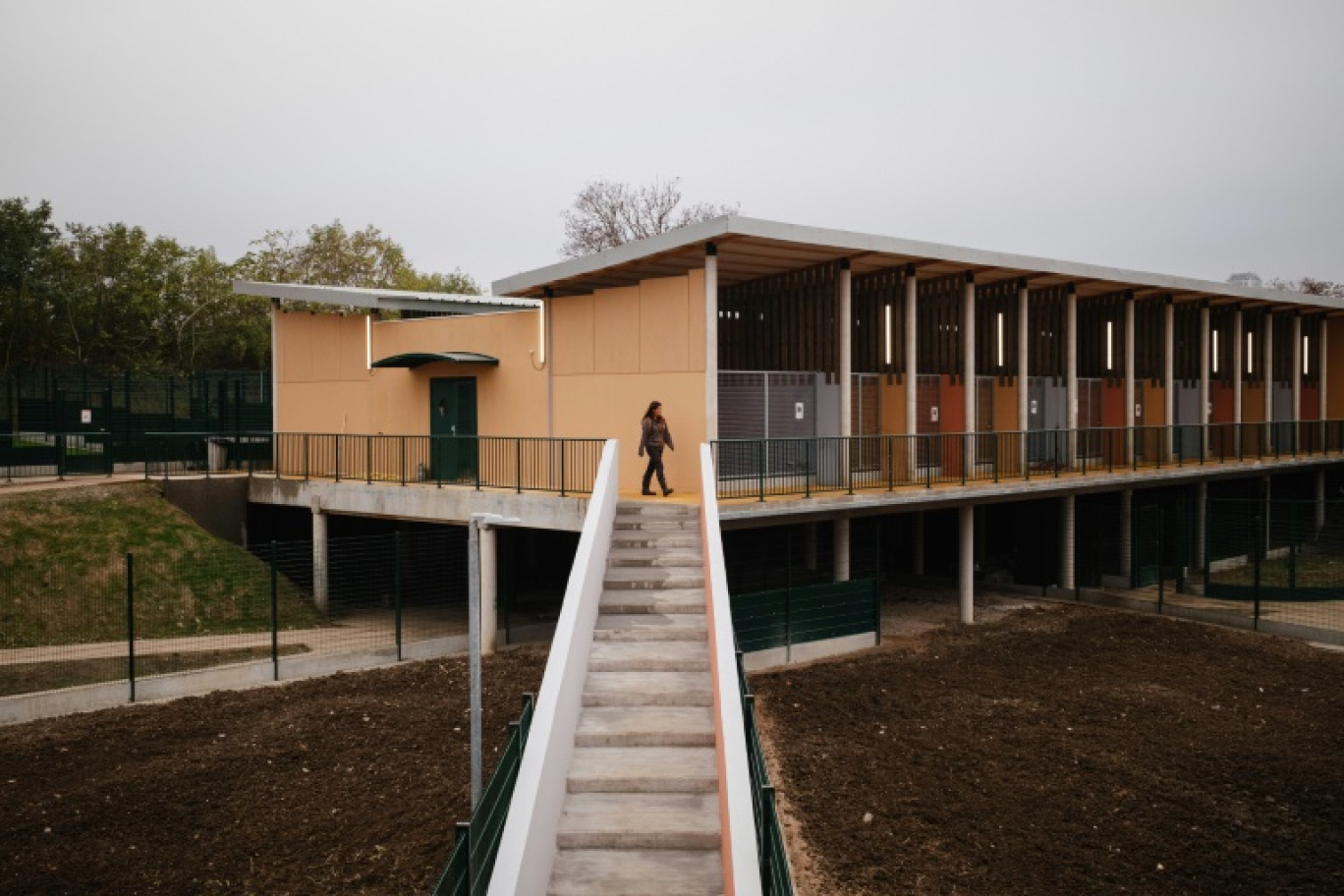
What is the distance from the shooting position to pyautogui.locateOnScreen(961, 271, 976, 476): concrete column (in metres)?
21.7

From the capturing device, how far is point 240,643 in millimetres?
17219

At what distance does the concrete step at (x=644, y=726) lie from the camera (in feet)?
31.9

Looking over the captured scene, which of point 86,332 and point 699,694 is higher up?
point 86,332

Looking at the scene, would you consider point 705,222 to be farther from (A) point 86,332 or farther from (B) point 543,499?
(A) point 86,332

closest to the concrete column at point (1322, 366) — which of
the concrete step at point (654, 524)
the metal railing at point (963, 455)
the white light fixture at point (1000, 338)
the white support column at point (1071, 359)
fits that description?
the metal railing at point (963, 455)

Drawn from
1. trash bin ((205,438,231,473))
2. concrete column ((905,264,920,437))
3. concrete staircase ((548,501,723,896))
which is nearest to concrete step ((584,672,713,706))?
concrete staircase ((548,501,723,896))

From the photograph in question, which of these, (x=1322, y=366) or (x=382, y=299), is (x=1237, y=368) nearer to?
(x=1322, y=366)

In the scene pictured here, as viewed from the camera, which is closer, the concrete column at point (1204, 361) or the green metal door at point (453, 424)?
the green metal door at point (453, 424)

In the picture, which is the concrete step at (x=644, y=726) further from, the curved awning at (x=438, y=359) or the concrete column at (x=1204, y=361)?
the concrete column at (x=1204, y=361)

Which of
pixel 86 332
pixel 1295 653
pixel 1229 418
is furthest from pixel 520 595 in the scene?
pixel 86 332

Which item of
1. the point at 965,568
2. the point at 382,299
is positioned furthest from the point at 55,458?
the point at 965,568

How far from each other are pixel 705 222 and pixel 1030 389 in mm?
12598

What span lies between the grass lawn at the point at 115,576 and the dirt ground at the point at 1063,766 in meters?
10.2

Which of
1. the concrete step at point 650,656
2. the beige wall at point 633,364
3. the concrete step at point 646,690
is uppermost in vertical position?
the beige wall at point 633,364
